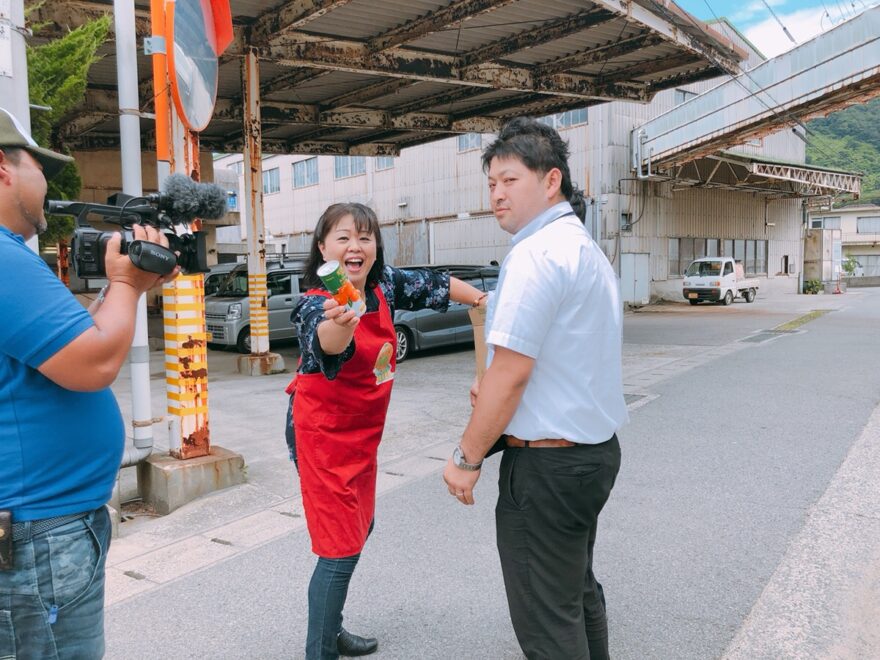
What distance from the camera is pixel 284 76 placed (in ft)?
40.3

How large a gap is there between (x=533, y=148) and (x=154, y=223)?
3.73 ft

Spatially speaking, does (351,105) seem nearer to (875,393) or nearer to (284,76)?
(284,76)

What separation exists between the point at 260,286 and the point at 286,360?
85.1 inches

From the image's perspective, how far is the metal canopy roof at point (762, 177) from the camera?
24641mm

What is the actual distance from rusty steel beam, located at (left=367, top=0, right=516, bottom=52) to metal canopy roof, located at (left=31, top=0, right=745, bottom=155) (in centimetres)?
2

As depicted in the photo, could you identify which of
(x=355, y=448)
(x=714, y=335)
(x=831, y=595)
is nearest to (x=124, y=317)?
(x=355, y=448)

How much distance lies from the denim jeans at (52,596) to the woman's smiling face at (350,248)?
3.97 feet

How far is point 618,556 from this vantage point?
377cm

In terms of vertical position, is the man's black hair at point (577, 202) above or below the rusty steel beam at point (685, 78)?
below

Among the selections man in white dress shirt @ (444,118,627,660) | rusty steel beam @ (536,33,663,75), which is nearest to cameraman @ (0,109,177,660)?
man in white dress shirt @ (444,118,627,660)

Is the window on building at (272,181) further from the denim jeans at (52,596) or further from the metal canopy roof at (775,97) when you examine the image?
the denim jeans at (52,596)

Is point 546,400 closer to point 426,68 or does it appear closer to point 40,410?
point 40,410

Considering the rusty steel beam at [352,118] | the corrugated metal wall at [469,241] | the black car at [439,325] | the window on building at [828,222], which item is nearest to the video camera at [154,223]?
the black car at [439,325]

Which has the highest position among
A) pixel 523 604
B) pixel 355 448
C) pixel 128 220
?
pixel 128 220
